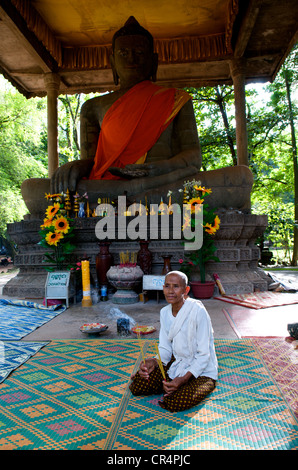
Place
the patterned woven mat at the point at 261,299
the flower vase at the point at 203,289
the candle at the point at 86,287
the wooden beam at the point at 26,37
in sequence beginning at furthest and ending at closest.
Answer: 1. the wooden beam at the point at 26,37
2. the flower vase at the point at 203,289
3. the candle at the point at 86,287
4. the patterned woven mat at the point at 261,299

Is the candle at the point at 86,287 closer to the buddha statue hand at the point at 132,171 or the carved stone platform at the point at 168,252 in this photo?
the carved stone platform at the point at 168,252

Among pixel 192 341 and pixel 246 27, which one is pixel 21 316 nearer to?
pixel 192 341

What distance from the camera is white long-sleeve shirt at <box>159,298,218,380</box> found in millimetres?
2080

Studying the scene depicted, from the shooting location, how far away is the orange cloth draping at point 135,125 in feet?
22.7

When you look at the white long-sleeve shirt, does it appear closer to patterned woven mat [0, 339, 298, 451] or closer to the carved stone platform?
patterned woven mat [0, 339, 298, 451]

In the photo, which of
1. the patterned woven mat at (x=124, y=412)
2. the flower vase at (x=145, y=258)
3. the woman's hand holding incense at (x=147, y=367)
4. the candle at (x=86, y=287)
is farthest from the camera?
the flower vase at (x=145, y=258)

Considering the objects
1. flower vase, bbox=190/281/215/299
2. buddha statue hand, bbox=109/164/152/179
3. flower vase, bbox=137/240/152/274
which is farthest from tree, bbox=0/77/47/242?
flower vase, bbox=190/281/215/299

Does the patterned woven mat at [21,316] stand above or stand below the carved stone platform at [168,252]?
below

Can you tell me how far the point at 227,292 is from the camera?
498 cm

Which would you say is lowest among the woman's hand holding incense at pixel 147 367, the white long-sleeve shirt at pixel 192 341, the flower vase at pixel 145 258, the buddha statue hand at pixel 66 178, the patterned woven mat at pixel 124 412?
the patterned woven mat at pixel 124 412

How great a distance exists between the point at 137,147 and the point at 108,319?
3.92 meters

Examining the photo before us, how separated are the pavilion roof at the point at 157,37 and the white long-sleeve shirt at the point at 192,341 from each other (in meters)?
5.72

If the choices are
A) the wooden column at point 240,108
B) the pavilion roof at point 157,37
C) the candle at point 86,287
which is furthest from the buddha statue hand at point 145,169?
the pavilion roof at point 157,37
